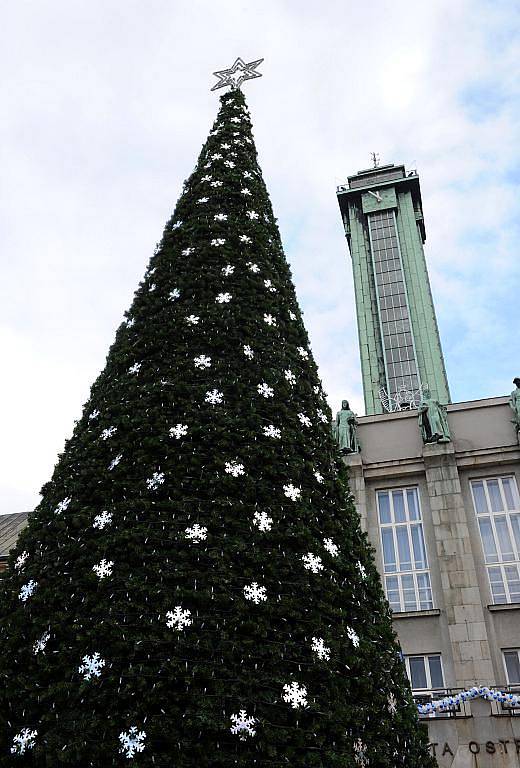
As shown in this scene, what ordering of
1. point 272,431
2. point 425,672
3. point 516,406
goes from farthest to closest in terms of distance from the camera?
1. point 516,406
2. point 425,672
3. point 272,431

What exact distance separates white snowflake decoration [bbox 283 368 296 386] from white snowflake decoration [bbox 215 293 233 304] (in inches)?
38.4

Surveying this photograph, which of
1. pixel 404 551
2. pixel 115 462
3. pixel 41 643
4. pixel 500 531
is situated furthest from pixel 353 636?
pixel 500 531

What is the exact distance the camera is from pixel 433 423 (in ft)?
61.4

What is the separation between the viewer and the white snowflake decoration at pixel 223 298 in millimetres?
6262

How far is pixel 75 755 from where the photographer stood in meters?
3.47

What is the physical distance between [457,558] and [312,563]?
543 inches

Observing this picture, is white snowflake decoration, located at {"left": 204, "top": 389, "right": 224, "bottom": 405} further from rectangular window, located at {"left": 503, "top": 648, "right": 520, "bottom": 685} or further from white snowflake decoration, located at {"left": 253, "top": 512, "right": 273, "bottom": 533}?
rectangular window, located at {"left": 503, "top": 648, "right": 520, "bottom": 685}

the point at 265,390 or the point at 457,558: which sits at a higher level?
the point at 457,558

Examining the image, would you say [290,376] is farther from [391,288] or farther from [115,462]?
[391,288]

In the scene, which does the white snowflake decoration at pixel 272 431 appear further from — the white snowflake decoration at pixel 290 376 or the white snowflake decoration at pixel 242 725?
the white snowflake decoration at pixel 242 725

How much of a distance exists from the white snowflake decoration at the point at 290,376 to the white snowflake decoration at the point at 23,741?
3.38 meters

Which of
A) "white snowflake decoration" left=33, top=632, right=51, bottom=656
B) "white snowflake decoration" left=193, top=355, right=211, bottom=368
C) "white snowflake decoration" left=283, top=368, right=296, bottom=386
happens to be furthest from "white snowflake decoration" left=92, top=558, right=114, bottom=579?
"white snowflake decoration" left=283, top=368, right=296, bottom=386

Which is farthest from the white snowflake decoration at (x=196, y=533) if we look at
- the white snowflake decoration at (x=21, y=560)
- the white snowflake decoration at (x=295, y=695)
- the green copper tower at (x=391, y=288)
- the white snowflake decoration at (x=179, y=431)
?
the green copper tower at (x=391, y=288)

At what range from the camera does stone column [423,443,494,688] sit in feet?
50.6
